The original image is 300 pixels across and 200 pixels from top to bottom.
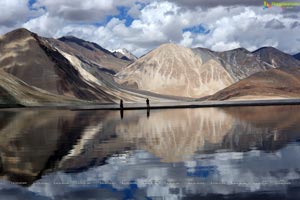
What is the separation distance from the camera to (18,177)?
63.4 feet

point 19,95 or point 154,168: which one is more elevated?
point 154,168

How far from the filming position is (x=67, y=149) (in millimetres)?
28828

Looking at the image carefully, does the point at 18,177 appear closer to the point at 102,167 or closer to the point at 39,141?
the point at 102,167

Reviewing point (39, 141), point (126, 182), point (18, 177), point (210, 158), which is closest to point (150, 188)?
point (126, 182)

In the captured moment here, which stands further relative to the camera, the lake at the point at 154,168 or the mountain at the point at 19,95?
the mountain at the point at 19,95

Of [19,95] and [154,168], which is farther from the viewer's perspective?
[19,95]

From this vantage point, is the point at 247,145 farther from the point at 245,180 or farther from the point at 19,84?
the point at 19,84

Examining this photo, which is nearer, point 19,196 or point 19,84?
point 19,196

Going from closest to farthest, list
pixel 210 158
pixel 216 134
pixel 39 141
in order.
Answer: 1. pixel 210 158
2. pixel 39 141
3. pixel 216 134

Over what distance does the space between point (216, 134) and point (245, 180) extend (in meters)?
19.7

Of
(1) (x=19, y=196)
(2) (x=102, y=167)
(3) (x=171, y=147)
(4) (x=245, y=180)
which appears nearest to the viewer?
(1) (x=19, y=196)

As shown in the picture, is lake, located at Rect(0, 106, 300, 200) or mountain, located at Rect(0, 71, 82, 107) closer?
lake, located at Rect(0, 106, 300, 200)

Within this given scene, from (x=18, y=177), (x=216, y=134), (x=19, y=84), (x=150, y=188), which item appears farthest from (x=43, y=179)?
(x=19, y=84)

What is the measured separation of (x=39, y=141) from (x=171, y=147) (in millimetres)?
10703
